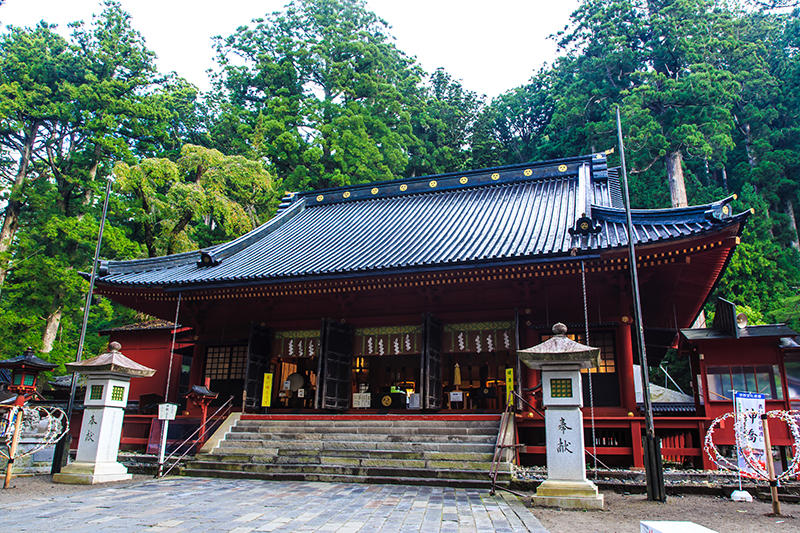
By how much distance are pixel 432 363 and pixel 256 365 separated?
5225mm

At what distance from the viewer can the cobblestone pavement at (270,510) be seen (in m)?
5.86

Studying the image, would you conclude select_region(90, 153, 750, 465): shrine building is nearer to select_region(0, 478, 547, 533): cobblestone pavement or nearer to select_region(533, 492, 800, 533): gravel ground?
select_region(533, 492, 800, 533): gravel ground

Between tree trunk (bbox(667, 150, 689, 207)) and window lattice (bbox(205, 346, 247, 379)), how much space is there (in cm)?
2508

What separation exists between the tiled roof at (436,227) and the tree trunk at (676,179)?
1256cm

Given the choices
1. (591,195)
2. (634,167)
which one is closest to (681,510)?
(591,195)

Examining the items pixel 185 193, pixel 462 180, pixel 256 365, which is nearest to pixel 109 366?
pixel 256 365

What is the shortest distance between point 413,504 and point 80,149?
30.0 m

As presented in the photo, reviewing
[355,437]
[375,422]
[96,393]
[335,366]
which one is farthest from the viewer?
[335,366]

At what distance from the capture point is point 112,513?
259 inches

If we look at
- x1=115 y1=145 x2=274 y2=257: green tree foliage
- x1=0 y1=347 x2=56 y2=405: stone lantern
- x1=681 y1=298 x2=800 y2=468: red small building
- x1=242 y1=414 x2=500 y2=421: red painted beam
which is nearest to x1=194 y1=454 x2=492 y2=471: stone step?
x1=242 y1=414 x2=500 y2=421: red painted beam

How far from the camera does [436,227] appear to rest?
672 inches

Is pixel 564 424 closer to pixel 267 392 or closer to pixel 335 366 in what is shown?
pixel 335 366

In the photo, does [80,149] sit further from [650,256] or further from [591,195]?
[650,256]

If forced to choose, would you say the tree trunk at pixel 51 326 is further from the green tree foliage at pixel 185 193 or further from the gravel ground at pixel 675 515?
the gravel ground at pixel 675 515
